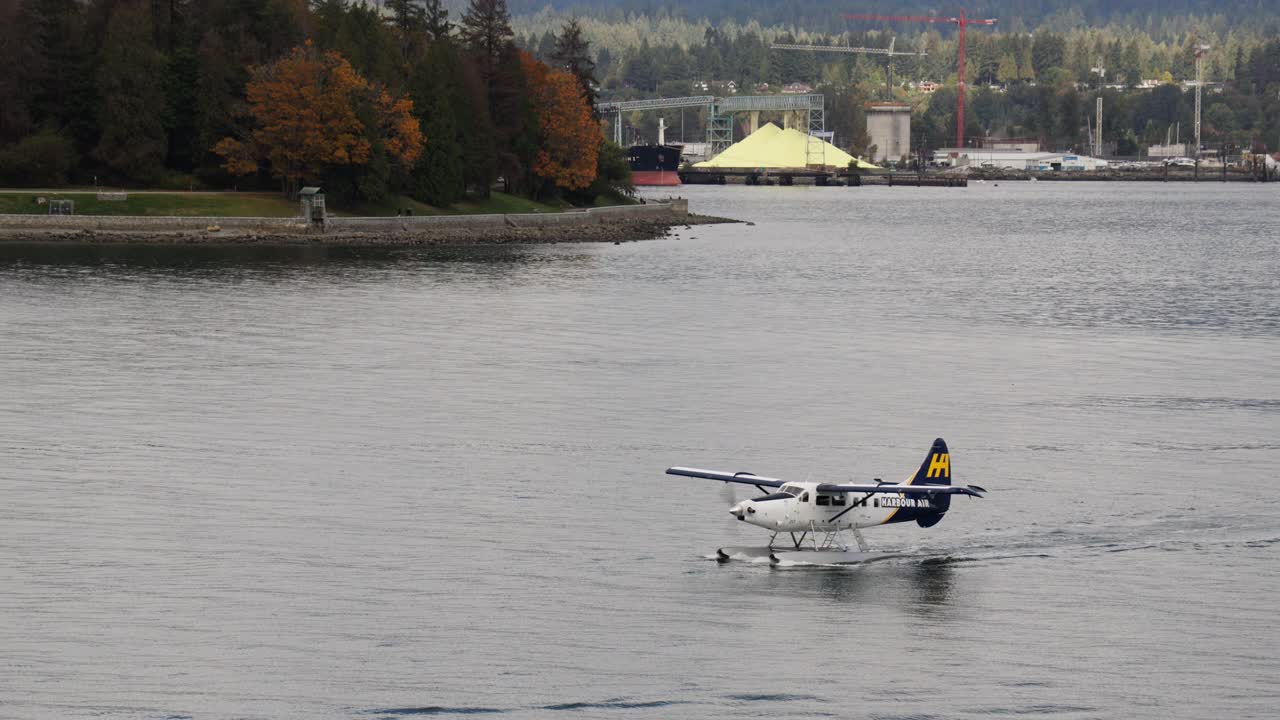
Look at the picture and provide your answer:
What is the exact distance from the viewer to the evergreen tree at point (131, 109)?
153875 millimetres

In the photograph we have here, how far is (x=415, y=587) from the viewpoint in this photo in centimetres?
3991

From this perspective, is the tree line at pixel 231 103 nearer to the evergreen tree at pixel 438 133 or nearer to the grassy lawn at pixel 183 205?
the evergreen tree at pixel 438 133

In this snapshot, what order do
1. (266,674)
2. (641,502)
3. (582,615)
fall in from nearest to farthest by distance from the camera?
(266,674), (582,615), (641,502)

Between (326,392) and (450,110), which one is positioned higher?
(450,110)

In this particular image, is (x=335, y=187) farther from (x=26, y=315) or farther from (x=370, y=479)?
(x=370, y=479)

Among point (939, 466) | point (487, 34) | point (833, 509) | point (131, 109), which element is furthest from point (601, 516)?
point (487, 34)

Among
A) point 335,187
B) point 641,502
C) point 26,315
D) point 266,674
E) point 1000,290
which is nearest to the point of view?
point 266,674

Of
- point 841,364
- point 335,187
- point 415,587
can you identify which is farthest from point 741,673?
point 335,187

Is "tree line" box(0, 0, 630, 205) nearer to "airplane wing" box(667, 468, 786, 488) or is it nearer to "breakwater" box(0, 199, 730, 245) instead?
"breakwater" box(0, 199, 730, 245)

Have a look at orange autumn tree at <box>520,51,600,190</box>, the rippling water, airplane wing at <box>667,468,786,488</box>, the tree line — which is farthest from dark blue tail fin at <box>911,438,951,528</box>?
orange autumn tree at <box>520,51,600,190</box>

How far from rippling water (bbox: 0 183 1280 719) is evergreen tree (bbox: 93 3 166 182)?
55199mm

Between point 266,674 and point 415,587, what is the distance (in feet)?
21.1

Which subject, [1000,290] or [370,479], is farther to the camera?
[1000,290]

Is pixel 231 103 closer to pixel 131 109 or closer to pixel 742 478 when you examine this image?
pixel 131 109
